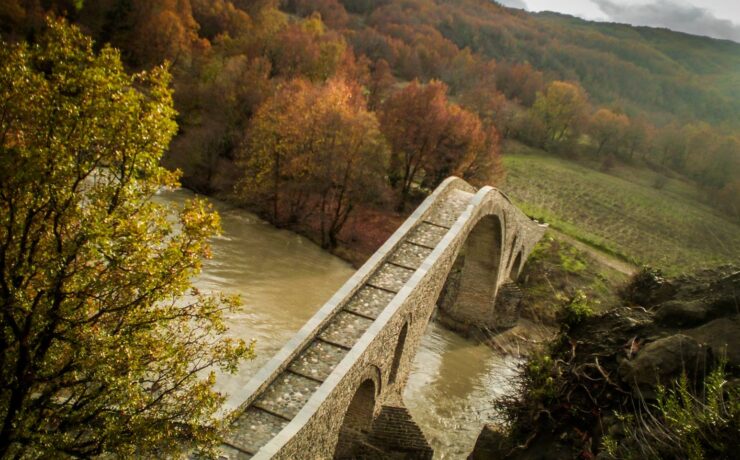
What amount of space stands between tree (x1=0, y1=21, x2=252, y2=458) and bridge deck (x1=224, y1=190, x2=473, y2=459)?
2313 mm

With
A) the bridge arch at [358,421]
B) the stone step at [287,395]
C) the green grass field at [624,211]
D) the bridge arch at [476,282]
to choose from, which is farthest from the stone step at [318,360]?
the green grass field at [624,211]

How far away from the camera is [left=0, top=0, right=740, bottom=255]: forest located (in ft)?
100.0

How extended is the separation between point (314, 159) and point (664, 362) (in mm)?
22832

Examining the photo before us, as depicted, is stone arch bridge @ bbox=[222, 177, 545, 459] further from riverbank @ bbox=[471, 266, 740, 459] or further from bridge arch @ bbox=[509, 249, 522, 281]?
bridge arch @ bbox=[509, 249, 522, 281]

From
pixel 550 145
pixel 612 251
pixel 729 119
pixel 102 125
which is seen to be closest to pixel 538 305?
pixel 612 251

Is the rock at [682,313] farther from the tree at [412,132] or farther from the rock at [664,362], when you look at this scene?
the tree at [412,132]

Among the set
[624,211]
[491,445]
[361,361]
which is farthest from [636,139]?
[361,361]

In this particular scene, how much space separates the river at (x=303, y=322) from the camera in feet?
58.5

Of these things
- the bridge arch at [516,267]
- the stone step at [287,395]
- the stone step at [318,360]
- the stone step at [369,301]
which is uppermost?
the stone step at [369,301]

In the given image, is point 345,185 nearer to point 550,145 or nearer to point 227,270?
point 227,270

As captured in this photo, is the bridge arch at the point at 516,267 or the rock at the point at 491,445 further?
the bridge arch at the point at 516,267

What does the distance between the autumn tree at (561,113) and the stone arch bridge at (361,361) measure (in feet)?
153

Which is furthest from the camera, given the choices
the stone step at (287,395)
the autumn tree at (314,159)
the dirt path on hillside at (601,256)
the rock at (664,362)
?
the dirt path on hillside at (601,256)

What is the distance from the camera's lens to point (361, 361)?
12.2m
